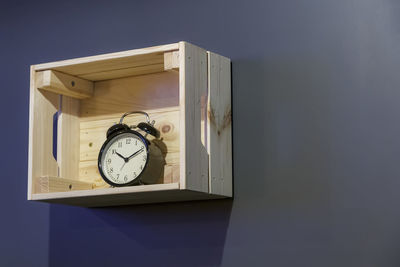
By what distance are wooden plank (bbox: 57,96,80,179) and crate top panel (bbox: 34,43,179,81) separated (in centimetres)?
11

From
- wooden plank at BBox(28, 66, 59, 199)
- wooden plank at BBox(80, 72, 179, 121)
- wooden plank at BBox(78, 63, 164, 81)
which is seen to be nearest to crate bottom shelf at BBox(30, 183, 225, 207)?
wooden plank at BBox(28, 66, 59, 199)

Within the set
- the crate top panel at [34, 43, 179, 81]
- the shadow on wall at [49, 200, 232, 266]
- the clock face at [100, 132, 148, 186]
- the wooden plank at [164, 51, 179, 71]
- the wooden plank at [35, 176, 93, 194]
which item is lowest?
the shadow on wall at [49, 200, 232, 266]

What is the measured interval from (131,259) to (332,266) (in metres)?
0.62

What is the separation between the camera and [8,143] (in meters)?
2.52

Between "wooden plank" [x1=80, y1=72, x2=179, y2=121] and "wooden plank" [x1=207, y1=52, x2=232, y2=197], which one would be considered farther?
"wooden plank" [x1=80, y1=72, x2=179, y2=121]

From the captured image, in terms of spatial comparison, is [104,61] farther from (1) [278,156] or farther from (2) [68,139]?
(1) [278,156]

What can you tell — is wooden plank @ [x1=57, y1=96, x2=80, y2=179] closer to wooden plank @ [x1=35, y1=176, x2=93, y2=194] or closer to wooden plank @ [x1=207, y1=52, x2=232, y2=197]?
wooden plank @ [x1=35, y1=176, x2=93, y2=194]

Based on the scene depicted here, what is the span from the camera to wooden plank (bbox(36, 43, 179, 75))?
6.75ft

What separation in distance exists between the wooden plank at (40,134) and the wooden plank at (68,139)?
0.06m

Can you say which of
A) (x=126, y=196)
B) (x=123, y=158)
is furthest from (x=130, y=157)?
(x=126, y=196)

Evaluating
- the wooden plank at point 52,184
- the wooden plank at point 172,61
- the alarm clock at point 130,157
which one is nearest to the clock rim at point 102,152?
the alarm clock at point 130,157

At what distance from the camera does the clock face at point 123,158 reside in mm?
2121

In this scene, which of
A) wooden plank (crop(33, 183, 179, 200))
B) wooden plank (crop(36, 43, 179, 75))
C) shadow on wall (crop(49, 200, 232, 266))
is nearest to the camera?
wooden plank (crop(33, 183, 179, 200))

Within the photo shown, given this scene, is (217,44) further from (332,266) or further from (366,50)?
(332,266)
